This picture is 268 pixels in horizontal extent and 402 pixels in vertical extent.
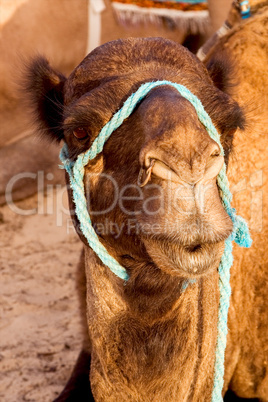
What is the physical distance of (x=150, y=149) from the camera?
63.0 inches

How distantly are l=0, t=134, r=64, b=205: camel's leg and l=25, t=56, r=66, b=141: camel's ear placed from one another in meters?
3.14

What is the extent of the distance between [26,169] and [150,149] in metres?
4.34

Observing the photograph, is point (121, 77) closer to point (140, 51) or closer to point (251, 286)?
point (140, 51)

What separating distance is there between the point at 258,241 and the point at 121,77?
3.40 ft

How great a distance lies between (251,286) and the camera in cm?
258

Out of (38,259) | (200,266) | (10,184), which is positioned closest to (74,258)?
(38,259)

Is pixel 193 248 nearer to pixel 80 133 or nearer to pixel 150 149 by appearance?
pixel 150 149

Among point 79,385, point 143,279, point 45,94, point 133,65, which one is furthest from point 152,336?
point 79,385

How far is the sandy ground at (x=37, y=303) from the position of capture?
10.9 ft

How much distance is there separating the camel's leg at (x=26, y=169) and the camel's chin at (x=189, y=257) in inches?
160

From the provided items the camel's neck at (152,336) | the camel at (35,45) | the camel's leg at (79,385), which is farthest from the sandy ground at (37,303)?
the camel's neck at (152,336)

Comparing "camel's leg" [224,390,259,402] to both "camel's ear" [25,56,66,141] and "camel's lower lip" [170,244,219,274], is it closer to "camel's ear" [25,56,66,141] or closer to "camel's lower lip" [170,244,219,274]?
"camel's lower lip" [170,244,219,274]

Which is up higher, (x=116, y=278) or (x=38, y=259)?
(x=116, y=278)

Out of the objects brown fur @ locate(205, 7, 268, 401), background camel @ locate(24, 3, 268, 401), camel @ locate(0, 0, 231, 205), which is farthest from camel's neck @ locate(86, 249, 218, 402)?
camel @ locate(0, 0, 231, 205)
